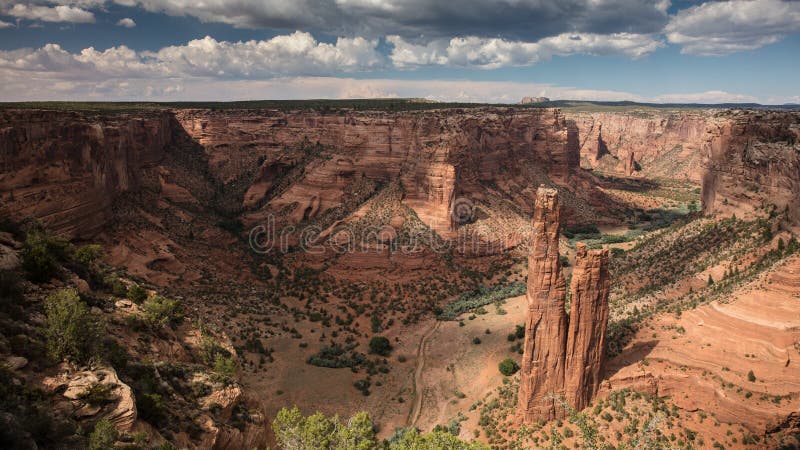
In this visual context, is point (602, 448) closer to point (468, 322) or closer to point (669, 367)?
point (669, 367)

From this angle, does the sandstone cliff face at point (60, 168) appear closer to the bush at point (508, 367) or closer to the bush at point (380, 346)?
the bush at point (380, 346)

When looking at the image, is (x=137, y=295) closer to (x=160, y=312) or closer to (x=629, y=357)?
(x=160, y=312)

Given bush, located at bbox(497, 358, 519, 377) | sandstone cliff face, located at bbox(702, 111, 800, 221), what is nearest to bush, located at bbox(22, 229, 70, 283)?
bush, located at bbox(497, 358, 519, 377)

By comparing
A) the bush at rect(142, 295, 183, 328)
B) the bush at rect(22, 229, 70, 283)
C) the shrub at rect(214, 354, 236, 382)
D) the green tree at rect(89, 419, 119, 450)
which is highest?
the bush at rect(22, 229, 70, 283)

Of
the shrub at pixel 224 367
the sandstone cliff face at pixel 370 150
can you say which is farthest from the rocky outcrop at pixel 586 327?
the sandstone cliff face at pixel 370 150

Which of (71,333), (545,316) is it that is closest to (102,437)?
(71,333)

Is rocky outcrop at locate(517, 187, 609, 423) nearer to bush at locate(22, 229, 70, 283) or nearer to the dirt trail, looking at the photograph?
the dirt trail
